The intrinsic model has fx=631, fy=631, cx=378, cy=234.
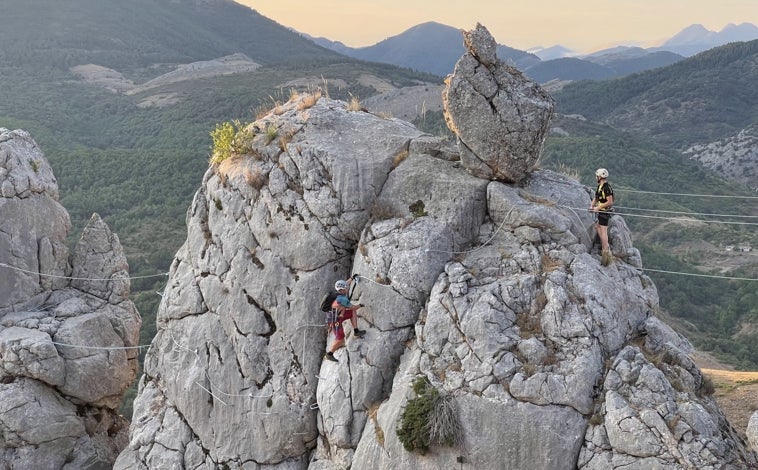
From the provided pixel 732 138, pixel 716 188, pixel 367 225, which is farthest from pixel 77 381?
pixel 732 138

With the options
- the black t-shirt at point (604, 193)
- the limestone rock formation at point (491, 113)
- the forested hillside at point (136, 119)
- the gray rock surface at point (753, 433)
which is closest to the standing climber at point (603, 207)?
the black t-shirt at point (604, 193)

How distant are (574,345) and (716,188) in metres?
91.0

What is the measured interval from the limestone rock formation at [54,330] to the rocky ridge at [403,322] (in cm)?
267

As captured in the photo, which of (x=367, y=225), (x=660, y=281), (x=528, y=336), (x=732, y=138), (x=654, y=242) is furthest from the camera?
(x=732, y=138)

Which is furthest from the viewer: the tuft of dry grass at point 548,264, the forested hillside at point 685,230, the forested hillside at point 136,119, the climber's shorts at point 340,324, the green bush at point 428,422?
the forested hillside at point 136,119

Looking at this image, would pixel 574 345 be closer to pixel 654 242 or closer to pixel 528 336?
pixel 528 336

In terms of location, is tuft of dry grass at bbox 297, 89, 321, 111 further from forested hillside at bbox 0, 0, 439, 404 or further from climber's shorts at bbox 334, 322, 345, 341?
climber's shorts at bbox 334, 322, 345, 341

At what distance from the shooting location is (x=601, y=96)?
18662 cm

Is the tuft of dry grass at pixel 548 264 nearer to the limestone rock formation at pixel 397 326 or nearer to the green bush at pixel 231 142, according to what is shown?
the limestone rock formation at pixel 397 326

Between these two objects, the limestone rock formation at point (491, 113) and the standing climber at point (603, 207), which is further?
the limestone rock formation at point (491, 113)

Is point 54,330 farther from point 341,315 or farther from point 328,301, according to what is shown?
point 341,315

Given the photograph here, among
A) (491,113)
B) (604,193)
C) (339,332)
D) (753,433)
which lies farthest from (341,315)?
(753,433)

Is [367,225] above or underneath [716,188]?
above

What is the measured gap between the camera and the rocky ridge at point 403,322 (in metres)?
12.8
